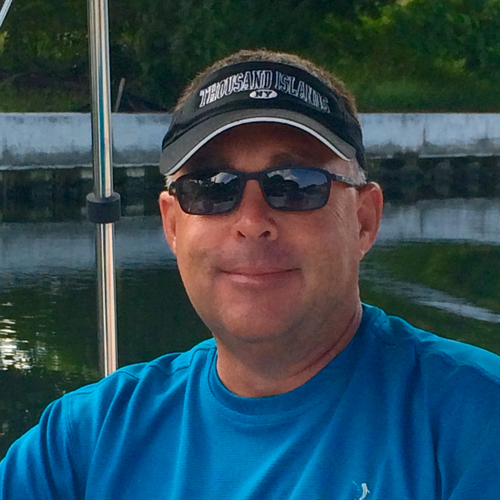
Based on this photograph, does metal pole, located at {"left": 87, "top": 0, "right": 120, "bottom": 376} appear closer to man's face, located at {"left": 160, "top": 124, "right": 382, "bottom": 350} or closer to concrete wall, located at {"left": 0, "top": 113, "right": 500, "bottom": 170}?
man's face, located at {"left": 160, "top": 124, "right": 382, "bottom": 350}

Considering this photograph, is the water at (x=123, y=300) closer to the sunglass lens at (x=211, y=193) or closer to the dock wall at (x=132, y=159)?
the dock wall at (x=132, y=159)

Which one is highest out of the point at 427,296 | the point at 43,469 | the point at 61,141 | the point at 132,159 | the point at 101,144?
the point at 61,141

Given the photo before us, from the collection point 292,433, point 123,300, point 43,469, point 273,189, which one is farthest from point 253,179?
point 123,300

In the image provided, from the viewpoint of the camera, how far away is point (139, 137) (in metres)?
11.8

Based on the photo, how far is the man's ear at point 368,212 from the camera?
989mm

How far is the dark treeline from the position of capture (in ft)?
47.8

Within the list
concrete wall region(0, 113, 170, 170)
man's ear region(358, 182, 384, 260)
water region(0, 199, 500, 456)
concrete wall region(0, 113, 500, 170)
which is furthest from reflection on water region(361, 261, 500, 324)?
man's ear region(358, 182, 384, 260)

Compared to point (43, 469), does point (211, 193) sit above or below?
above

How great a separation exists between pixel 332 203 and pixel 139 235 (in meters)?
8.42

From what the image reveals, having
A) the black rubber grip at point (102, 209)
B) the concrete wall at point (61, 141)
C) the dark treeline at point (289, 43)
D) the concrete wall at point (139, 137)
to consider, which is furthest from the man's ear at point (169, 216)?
the dark treeline at point (289, 43)

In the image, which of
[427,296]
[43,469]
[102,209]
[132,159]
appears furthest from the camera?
[132,159]

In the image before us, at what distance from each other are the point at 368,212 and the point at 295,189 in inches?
6.4

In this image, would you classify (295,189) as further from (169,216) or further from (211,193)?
(169,216)

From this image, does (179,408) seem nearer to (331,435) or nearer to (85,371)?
(331,435)
